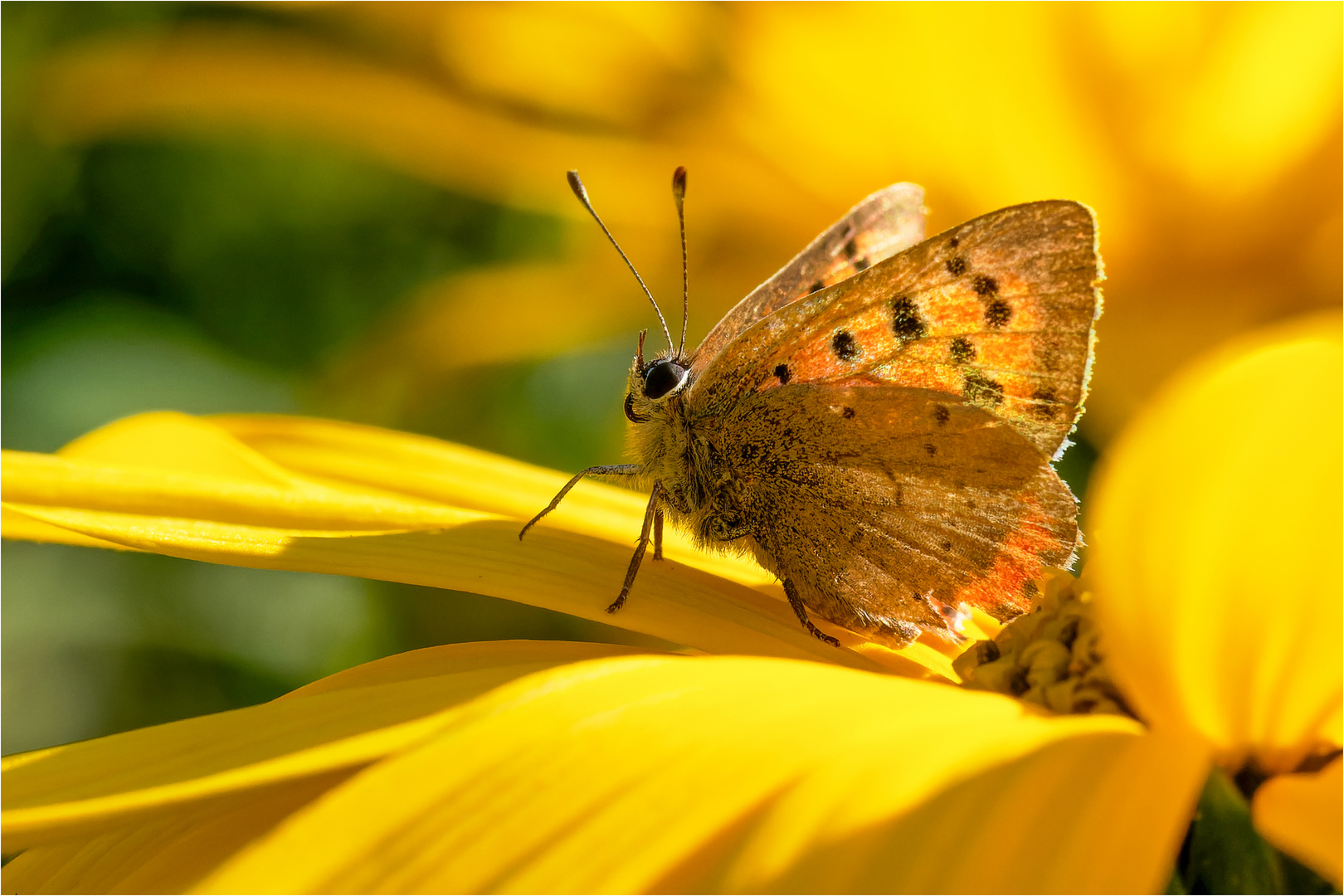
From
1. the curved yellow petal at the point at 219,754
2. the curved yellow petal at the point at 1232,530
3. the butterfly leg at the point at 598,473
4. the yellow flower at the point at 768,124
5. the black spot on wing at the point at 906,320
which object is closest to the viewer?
the curved yellow petal at the point at 1232,530

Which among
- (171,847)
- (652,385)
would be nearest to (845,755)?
(171,847)

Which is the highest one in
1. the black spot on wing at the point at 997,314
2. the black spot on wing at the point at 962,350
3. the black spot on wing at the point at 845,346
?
the black spot on wing at the point at 997,314

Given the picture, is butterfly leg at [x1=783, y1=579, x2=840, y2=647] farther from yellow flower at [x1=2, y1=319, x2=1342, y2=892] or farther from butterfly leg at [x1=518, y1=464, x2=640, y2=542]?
yellow flower at [x1=2, y1=319, x2=1342, y2=892]

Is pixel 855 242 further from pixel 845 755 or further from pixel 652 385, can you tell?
pixel 845 755

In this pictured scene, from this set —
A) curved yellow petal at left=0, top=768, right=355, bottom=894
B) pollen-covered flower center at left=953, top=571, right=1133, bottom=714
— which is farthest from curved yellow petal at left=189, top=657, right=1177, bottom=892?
pollen-covered flower center at left=953, top=571, right=1133, bottom=714

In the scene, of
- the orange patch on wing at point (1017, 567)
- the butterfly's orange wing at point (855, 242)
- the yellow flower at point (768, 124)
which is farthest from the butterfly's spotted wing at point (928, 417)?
the yellow flower at point (768, 124)

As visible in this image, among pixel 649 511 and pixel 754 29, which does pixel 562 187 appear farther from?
pixel 649 511

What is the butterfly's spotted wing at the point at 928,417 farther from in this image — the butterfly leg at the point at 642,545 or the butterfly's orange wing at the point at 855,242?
the butterfly's orange wing at the point at 855,242
